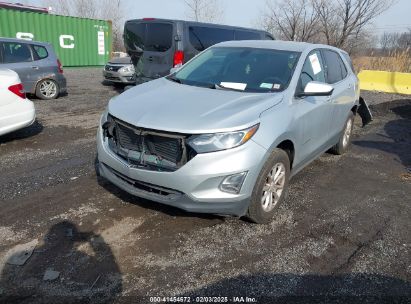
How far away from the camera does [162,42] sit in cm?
921

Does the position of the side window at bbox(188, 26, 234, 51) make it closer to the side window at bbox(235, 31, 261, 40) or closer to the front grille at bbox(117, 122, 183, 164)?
the side window at bbox(235, 31, 261, 40)

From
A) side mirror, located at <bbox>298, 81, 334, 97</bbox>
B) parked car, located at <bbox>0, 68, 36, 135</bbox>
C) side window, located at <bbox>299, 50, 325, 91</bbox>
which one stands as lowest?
parked car, located at <bbox>0, 68, 36, 135</bbox>

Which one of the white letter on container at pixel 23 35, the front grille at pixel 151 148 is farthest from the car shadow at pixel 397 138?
the white letter on container at pixel 23 35

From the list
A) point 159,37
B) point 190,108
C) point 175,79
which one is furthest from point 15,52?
point 190,108

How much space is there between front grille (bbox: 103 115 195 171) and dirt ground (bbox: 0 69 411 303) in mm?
714

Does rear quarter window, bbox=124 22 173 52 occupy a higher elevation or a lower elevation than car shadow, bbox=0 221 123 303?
higher

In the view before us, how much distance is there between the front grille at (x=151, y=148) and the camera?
3117 mm

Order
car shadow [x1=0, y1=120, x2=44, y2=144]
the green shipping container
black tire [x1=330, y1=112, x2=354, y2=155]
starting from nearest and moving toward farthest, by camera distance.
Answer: black tire [x1=330, y1=112, x2=354, y2=155]
car shadow [x1=0, y1=120, x2=44, y2=144]
the green shipping container

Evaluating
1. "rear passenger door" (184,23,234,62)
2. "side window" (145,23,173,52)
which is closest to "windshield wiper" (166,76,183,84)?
"rear passenger door" (184,23,234,62)

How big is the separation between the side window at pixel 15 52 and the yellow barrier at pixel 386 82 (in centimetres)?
1199

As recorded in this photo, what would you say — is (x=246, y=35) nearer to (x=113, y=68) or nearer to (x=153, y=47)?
(x=153, y=47)

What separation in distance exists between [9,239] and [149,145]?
1511 millimetres

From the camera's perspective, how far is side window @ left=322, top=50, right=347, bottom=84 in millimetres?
5051

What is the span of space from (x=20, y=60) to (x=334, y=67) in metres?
7.79
